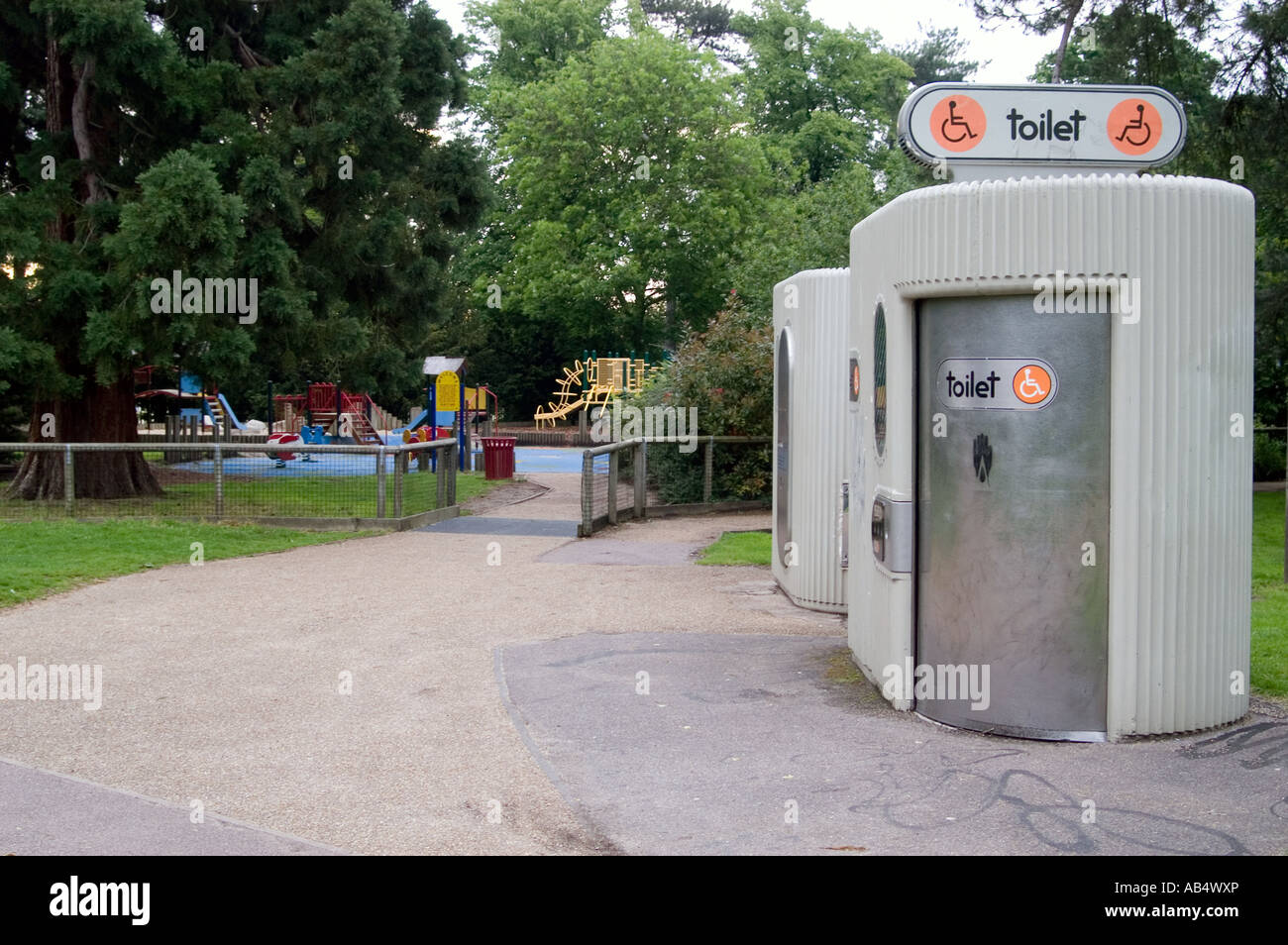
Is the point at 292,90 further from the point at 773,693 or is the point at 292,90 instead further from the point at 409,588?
the point at 773,693

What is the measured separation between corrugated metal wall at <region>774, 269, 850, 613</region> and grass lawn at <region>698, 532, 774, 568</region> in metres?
2.58

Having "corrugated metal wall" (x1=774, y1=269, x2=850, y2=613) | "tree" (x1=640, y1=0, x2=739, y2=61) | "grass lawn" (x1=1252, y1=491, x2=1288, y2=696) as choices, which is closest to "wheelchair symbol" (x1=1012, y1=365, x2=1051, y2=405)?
"grass lawn" (x1=1252, y1=491, x2=1288, y2=696)

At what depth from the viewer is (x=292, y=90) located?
20.5 m

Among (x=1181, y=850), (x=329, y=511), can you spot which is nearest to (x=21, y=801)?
(x=1181, y=850)

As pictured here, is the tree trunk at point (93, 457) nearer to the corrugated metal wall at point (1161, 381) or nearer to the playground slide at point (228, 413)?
the playground slide at point (228, 413)

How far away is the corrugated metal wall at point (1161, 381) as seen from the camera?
22.9 ft

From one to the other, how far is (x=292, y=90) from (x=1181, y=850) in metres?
18.4

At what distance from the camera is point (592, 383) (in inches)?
1766

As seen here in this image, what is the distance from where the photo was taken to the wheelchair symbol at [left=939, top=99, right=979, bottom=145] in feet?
25.5

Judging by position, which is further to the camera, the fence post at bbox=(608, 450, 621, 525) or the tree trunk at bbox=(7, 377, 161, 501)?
the tree trunk at bbox=(7, 377, 161, 501)

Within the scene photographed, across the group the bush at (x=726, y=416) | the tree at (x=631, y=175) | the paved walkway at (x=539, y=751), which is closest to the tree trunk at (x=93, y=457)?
the bush at (x=726, y=416)

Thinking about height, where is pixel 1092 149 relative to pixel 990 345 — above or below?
above

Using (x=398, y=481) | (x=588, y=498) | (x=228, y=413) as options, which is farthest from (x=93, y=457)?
(x=228, y=413)

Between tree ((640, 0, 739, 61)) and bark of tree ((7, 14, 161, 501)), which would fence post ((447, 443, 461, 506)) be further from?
tree ((640, 0, 739, 61))
